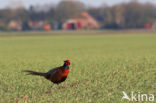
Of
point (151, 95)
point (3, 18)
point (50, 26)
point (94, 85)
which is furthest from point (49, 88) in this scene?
point (3, 18)

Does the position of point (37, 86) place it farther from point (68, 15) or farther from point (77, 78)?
point (68, 15)

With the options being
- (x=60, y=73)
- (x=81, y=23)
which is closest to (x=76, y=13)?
(x=81, y=23)

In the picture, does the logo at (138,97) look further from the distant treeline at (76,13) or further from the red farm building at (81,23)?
the red farm building at (81,23)

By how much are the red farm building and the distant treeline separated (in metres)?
3.53

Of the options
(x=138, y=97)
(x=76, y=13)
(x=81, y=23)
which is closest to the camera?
(x=138, y=97)

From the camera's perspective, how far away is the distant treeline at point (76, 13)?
478ft

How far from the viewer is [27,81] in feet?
34.3

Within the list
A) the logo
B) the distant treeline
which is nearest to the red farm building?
the distant treeline

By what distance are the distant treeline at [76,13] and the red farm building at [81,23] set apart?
3534 millimetres

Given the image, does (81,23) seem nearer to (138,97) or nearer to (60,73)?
(60,73)

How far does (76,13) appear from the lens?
152000mm

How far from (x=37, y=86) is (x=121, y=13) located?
149801 mm

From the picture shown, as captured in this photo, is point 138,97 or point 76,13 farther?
point 76,13

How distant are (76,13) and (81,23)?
29.9 feet
